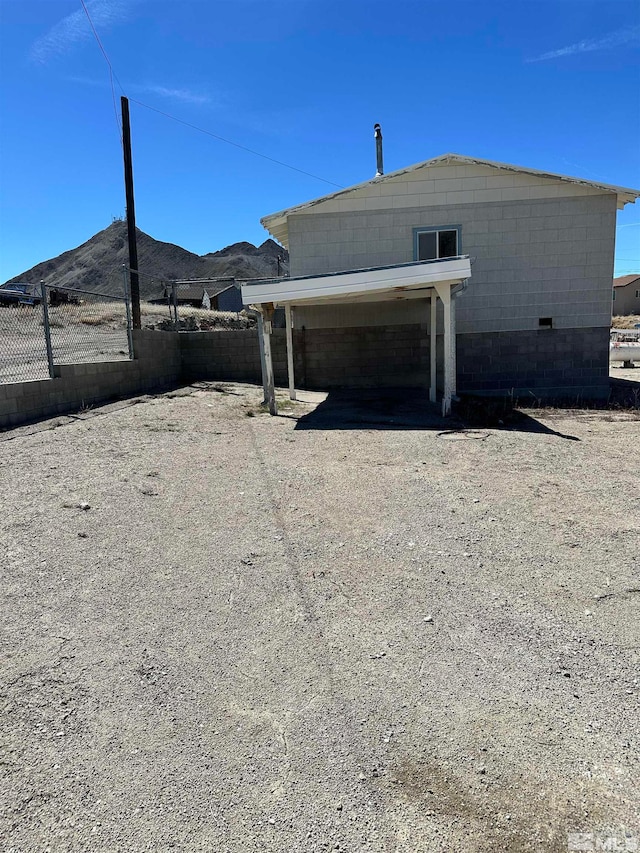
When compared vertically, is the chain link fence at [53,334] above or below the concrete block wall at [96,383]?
above

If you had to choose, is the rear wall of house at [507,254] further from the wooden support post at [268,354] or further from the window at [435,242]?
the wooden support post at [268,354]

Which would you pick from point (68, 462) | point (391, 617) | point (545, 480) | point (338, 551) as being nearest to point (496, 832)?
point (391, 617)

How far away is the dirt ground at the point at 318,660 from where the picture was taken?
77.0 inches

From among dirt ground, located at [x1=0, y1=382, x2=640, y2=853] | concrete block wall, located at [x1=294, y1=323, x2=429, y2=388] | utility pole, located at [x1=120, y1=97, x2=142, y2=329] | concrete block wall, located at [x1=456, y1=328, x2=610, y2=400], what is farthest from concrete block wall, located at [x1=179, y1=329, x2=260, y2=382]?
dirt ground, located at [x1=0, y1=382, x2=640, y2=853]

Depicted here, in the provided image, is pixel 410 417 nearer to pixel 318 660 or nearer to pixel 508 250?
pixel 508 250

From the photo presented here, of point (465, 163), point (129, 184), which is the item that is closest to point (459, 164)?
point (465, 163)

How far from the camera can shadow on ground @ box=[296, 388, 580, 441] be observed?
861cm

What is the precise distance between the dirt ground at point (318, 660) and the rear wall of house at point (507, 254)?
780 centimetres

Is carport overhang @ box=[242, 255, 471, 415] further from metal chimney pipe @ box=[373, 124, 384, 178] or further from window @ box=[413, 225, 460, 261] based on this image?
metal chimney pipe @ box=[373, 124, 384, 178]

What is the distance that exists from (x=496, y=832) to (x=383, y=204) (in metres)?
12.7

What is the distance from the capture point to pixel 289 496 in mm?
5367

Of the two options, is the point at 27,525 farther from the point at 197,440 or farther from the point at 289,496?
the point at 197,440

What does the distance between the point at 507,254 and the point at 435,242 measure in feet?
5.61

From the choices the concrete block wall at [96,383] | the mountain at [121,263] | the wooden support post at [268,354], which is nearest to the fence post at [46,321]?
the concrete block wall at [96,383]
